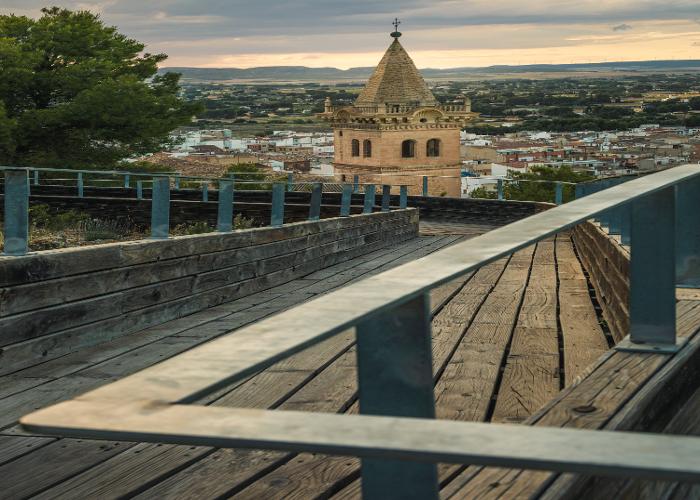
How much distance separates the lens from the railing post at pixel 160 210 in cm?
763

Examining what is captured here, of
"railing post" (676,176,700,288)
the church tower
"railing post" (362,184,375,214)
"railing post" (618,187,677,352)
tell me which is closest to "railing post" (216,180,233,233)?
"railing post" (676,176,700,288)

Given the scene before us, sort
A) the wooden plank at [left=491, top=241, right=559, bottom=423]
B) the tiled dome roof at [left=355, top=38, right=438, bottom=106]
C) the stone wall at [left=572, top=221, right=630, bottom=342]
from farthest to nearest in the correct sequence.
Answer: the tiled dome roof at [left=355, top=38, right=438, bottom=106] < the stone wall at [left=572, top=221, right=630, bottom=342] < the wooden plank at [left=491, top=241, right=559, bottom=423]

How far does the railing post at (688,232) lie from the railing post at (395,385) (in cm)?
329

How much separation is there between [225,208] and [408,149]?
104m

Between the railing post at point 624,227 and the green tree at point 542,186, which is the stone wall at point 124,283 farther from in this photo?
the green tree at point 542,186

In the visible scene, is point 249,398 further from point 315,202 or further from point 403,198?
point 403,198

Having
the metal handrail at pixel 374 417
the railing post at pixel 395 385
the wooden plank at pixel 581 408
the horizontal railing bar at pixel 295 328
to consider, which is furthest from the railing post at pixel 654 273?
the railing post at pixel 395 385

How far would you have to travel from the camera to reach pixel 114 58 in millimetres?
50656

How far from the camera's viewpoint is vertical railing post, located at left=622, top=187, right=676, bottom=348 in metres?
4.17

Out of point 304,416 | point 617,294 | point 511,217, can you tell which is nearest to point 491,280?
point 617,294

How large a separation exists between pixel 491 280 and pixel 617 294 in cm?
305

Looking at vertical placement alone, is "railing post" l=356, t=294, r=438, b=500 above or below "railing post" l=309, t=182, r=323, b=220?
below

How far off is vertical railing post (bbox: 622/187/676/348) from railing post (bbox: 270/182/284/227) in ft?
19.0

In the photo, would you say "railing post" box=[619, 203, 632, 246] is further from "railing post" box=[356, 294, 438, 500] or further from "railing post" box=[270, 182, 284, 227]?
"railing post" box=[356, 294, 438, 500]
